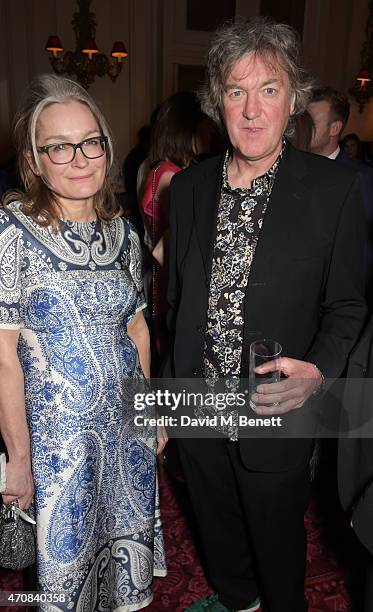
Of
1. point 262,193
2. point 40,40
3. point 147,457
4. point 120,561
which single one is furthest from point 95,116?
point 40,40

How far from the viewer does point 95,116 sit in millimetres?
1560

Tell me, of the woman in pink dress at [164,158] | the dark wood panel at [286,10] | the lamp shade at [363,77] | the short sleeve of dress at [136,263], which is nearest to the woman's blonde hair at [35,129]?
the short sleeve of dress at [136,263]

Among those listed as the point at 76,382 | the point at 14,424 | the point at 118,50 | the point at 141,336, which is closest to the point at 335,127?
the point at 141,336

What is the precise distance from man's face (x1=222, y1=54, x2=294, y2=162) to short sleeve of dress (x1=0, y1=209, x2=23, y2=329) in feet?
2.27

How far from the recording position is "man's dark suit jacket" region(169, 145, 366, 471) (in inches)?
60.5

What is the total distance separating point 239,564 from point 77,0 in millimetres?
7456

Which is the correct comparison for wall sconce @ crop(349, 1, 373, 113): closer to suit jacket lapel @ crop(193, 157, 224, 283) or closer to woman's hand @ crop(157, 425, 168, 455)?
suit jacket lapel @ crop(193, 157, 224, 283)

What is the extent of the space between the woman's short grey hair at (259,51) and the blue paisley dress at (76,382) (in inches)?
21.6

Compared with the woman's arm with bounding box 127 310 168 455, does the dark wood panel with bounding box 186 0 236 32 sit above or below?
above

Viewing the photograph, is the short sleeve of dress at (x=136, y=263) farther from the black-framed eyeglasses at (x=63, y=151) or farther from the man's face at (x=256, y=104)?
the man's face at (x=256, y=104)

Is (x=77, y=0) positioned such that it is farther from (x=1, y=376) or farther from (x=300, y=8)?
(x=1, y=376)

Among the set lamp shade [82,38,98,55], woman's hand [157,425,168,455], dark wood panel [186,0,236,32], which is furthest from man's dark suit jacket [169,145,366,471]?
dark wood panel [186,0,236,32]

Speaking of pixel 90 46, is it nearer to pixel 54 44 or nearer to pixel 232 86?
pixel 54 44

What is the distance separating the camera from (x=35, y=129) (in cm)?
149
